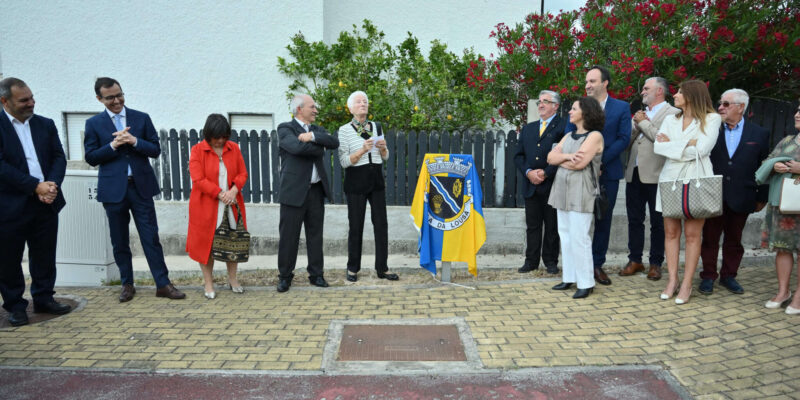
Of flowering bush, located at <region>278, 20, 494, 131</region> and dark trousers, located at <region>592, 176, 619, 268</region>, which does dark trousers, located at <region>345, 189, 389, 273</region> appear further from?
flowering bush, located at <region>278, 20, 494, 131</region>

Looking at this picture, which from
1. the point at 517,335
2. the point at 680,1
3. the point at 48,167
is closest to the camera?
the point at 517,335

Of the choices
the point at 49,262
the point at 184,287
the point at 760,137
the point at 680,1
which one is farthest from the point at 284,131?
the point at 680,1

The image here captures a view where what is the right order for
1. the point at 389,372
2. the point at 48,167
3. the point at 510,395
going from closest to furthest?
the point at 510,395 < the point at 389,372 < the point at 48,167

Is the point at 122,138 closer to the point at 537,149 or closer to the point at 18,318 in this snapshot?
the point at 18,318

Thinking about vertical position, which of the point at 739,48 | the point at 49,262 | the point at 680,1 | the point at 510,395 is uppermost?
the point at 680,1

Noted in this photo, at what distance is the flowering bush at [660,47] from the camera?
640cm

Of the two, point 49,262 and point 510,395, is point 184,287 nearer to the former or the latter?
point 49,262

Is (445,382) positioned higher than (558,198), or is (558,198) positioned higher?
(558,198)

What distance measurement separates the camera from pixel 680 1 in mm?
6387

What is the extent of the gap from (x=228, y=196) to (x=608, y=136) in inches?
161

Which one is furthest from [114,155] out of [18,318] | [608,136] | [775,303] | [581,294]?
[775,303]

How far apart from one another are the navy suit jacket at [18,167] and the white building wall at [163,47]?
15.0 feet

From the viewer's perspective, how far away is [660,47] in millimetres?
6375

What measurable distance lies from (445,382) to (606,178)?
3247 millimetres
